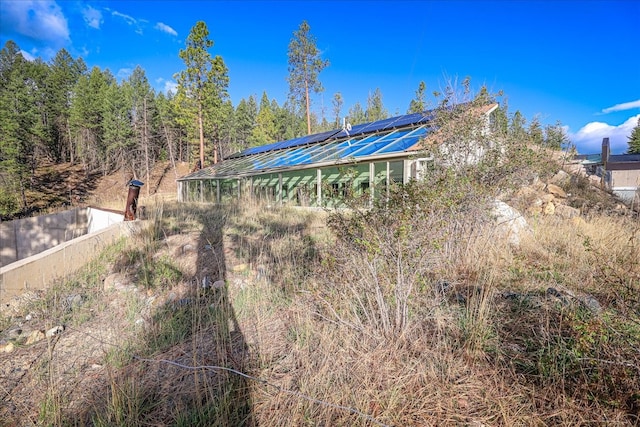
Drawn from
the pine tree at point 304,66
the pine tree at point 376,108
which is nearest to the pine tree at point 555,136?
the pine tree at point 304,66

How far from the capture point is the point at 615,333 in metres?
1.57

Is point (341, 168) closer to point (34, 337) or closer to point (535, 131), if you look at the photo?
point (34, 337)

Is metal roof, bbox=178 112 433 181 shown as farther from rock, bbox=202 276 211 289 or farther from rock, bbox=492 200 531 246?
rock, bbox=202 276 211 289

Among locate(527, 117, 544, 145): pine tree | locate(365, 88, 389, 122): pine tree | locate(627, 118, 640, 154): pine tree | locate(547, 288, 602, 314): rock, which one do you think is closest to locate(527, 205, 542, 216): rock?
locate(527, 117, 544, 145): pine tree

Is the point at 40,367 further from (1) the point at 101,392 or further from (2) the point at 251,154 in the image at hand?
(2) the point at 251,154

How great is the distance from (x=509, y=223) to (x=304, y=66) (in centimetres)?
2290

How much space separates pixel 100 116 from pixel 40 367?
41.1 metres

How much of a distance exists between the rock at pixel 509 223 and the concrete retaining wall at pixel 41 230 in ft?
31.1

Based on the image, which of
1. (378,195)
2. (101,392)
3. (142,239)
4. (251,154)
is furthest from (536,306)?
(251,154)

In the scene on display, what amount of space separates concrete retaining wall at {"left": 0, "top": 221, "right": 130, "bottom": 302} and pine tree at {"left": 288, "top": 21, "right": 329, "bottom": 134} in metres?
20.5

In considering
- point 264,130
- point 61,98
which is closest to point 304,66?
point 264,130

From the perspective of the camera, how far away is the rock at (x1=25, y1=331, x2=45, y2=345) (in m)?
2.77

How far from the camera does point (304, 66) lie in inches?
933

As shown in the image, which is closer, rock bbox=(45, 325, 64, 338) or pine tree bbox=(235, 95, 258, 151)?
rock bbox=(45, 325, 64, 338)
